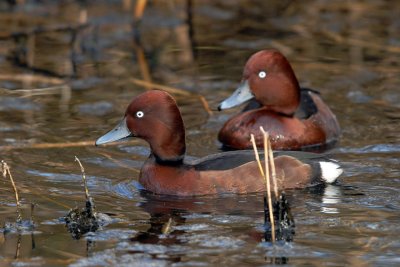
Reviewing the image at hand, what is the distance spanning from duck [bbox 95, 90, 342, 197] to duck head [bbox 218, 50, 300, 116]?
5.46 feet

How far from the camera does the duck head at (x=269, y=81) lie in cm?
1070

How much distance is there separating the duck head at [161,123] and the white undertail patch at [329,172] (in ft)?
3.72

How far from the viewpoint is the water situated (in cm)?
727

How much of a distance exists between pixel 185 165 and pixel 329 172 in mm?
1169

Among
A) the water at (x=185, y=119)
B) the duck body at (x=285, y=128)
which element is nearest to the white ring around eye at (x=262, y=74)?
the duck body at (x=285, y=128)

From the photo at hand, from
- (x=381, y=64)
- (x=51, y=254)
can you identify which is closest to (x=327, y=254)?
(x=51, y=254)

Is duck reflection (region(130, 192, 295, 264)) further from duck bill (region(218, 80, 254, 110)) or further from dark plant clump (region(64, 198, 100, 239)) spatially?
duck bill (region(218, 80, 254, 110))

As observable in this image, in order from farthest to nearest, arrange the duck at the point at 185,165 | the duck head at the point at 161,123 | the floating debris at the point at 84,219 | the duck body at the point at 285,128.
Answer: the duck body at the point at 285,128 < the duck head at the point at 161,123 < the duck at the point at 185,165 < the floating debris at the point at 84,219

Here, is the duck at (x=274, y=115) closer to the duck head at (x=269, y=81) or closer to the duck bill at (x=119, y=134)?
the duck head at (x=269, y=81)

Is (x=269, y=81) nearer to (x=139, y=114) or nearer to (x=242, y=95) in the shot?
(x=242, y=95)

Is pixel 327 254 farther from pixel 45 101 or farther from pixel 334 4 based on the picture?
pixel 334 4

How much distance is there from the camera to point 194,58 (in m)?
13.8

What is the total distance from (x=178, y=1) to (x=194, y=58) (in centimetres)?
236

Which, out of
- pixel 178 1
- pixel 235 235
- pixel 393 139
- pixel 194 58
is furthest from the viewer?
pixel 178 1
